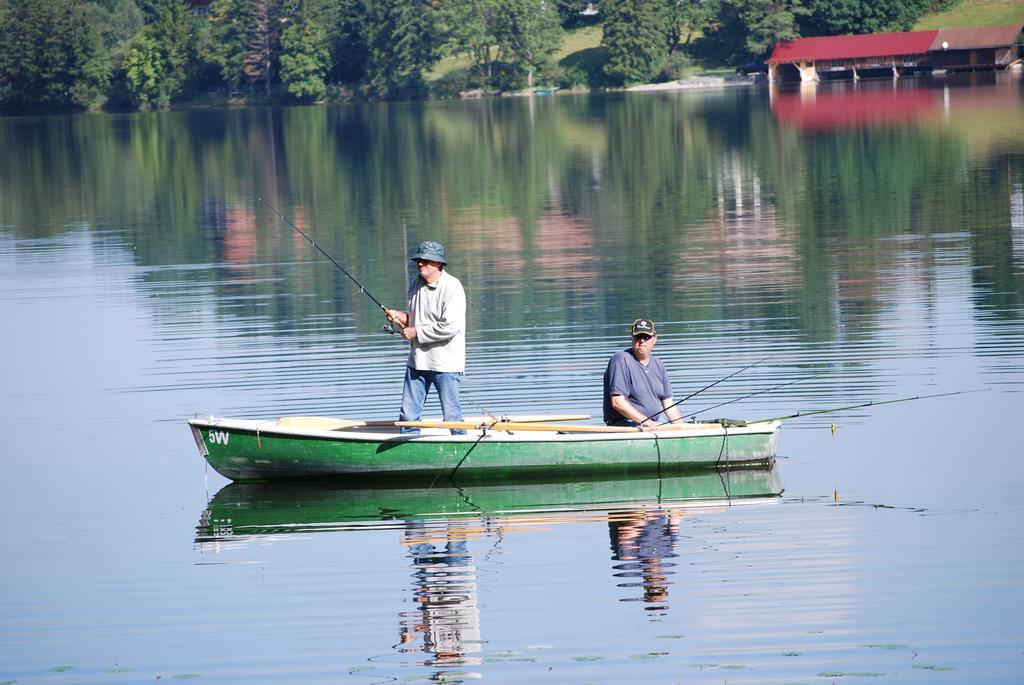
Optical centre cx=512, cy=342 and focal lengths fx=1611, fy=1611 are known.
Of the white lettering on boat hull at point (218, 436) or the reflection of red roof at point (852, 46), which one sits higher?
the reflection of red roof at point (852, 46)

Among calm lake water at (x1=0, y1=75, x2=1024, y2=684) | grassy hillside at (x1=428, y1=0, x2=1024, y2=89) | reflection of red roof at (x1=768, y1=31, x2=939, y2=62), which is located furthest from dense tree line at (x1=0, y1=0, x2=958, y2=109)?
calm lake water at (x1=0, y1=75, x2=1024, y2=684)

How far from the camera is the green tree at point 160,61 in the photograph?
472ft

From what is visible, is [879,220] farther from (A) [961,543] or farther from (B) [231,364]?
(A) [961,543]

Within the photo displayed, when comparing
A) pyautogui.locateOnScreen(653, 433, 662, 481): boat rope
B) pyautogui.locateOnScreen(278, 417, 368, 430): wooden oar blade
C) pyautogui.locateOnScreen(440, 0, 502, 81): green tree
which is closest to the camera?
pyautogui.locateOnScreen(653, 433, 662, 481): boat rope

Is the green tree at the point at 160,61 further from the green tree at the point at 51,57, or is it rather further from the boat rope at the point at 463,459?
the boat rope at the point at 463,459

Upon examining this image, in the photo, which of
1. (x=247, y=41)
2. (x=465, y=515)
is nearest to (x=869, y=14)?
(x=247, y=41)

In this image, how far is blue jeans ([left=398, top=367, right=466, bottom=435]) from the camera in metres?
15.3

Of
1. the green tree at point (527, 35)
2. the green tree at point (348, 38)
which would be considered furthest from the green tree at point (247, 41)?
the green tree at point (527, 35)

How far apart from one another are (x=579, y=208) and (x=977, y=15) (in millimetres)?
101487

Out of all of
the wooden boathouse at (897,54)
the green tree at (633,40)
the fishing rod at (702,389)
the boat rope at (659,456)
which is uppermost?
the green tree at (633,40)

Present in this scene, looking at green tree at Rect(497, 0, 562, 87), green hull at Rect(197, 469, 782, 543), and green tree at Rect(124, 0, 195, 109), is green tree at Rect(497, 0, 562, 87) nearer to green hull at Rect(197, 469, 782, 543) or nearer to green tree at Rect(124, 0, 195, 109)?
green tree at Rect(124, 0, 195, 109)

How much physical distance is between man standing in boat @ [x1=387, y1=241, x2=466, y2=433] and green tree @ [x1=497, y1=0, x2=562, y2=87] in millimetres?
126688

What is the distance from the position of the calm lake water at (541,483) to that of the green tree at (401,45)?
3832 inches

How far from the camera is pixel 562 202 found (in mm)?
44688
